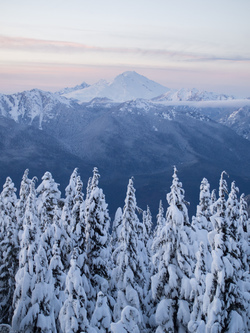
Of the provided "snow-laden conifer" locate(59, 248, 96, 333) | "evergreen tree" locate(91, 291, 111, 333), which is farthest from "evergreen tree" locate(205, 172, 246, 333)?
"snow-laden conifer" locate(59, 248, 96, 333)

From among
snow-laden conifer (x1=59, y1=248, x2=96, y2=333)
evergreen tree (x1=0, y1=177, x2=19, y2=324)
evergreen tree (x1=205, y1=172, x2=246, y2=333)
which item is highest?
evergreen tree (x1=205, y1=172, x2=246, y2=333)

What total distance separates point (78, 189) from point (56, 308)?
783cm

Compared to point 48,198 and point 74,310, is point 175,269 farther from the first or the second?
point 48,198

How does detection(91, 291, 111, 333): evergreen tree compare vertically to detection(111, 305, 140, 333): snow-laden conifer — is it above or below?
below

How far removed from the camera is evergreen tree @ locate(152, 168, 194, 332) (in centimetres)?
1995

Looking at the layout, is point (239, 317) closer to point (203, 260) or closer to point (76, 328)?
point (203, 260)

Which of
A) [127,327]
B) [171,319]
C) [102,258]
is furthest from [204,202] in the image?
[127,327]

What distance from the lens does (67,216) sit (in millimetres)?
27203

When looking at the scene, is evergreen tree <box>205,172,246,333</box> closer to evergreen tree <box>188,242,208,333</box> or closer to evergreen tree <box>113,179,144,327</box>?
evergreen tree <box>188,242,208,333</box>

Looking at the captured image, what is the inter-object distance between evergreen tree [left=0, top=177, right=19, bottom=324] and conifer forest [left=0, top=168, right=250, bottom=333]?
3.1 inches

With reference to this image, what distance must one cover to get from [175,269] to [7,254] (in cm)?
1513

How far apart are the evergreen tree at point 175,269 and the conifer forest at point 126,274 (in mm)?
54

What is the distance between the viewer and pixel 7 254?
1147 inches

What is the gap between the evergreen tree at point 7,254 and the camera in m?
29.3
